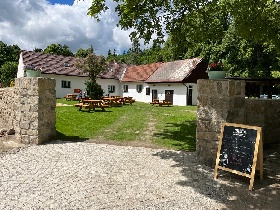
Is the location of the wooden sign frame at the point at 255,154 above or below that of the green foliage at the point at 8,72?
below

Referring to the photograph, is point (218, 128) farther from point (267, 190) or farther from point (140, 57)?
point (140, 57)

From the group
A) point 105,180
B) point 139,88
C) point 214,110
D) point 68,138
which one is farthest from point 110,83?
point 105,180

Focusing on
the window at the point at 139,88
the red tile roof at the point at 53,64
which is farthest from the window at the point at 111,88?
the window at the point at 139,88

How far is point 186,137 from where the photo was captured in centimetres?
1036

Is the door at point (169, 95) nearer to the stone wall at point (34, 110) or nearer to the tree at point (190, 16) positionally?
the tree at point (190, 16)

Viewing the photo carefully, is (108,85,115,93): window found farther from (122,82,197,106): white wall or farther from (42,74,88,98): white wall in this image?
(42,74,88,98): white wall

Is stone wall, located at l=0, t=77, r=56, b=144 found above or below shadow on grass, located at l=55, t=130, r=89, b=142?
above

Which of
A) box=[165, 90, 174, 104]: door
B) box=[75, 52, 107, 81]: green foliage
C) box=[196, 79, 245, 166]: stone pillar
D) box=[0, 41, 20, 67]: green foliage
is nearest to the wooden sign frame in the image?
box=[196, 79, 245, 166]: stone pillar

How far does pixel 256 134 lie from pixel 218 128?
115 centimetres

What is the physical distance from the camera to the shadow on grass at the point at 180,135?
29.9ft

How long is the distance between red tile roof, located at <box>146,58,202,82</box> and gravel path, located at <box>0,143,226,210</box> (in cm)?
2270

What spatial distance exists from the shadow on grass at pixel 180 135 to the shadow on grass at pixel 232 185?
5.54ft

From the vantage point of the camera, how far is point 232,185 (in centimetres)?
564

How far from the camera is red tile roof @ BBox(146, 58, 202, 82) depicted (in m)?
29.8
